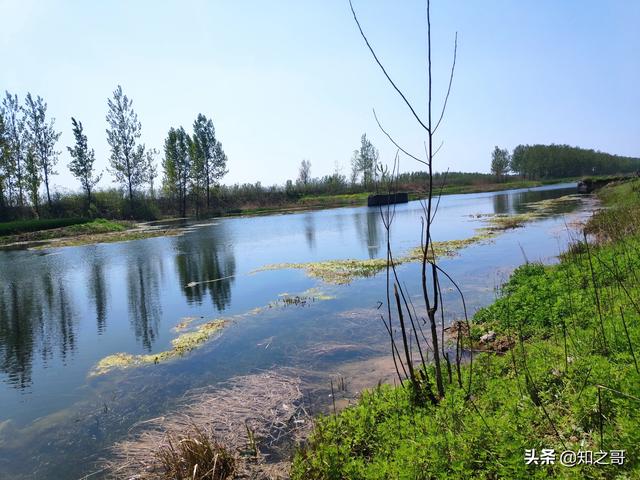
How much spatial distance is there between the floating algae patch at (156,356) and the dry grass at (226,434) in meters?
2.34

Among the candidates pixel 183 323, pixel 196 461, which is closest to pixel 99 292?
pixel 183 323

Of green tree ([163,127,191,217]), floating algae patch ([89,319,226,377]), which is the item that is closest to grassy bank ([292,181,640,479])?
floating algae patch ([89,319,226,377])

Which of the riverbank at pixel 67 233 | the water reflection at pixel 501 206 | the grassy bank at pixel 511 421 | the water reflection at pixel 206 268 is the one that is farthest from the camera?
the water reflection at pixel 501 206

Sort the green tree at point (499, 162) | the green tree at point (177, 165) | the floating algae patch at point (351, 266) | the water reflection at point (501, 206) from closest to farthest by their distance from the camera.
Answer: the floating algae patch at point (351, 266) → the water reflection at point (501, 206) → the green tree at point (177, 165) → the green tree at point (499, 162)

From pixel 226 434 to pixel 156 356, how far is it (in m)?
4.25

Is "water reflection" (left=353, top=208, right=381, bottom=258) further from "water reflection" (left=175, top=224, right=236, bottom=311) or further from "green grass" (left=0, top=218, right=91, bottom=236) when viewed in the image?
"green grass" (left=0, top=218, right=91, bottom=236)

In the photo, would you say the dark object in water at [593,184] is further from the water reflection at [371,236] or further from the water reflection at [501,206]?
the water reflection at [371,236]

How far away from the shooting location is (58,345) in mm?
10375

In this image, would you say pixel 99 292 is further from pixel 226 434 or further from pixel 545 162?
pixel 545 162

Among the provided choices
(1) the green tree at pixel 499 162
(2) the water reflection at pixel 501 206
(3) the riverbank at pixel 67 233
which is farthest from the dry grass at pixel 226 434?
(1) the green tree at pixel 499 162

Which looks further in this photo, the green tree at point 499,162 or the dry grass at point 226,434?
the green tree at point 499,162

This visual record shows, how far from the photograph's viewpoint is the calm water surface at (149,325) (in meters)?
6.58

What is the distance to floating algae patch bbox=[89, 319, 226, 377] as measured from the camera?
877cm

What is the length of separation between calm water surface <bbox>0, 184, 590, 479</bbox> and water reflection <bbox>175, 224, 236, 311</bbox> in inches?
3.5
